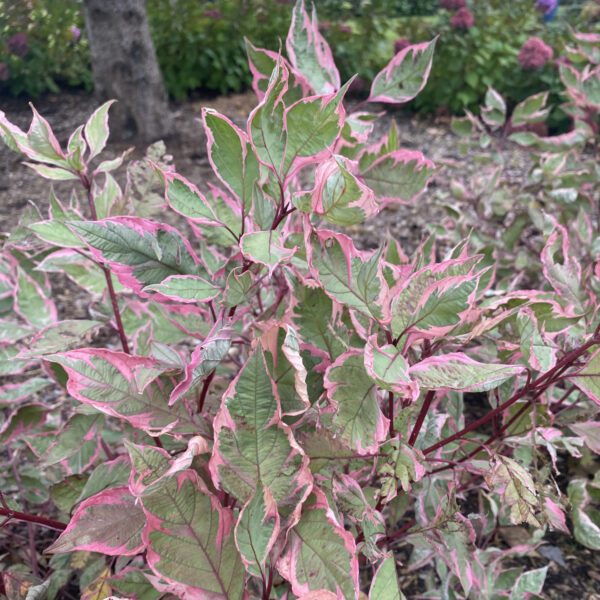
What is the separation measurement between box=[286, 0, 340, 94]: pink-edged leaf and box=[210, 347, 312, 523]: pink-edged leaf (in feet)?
1.69

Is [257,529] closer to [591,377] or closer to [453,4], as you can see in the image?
[591,377]

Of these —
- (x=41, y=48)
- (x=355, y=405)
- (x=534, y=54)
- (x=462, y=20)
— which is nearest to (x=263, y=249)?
(x=355, y=405)

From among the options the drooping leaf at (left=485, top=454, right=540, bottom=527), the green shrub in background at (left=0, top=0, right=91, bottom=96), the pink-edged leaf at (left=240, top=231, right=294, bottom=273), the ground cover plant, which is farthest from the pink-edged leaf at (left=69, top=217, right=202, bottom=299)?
the green shrub in background at (left=0, top=0, right=91, bottom=96)

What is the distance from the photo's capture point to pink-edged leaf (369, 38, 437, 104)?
103cm

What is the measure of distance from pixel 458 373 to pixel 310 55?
59 centimetres

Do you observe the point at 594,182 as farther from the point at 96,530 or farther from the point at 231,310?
the point at 96,530

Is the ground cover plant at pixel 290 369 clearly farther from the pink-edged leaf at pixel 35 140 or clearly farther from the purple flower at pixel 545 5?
the purple flower at pixel 545 5

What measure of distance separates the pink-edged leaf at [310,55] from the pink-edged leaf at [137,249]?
38 cm

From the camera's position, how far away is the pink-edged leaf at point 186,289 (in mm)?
716

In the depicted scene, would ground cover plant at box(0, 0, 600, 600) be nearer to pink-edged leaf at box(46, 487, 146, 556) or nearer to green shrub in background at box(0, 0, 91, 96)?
pink-edged leaf at box(46, 487, 146, 556)

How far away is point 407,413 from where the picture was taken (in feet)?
2.54

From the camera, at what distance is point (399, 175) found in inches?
40.4

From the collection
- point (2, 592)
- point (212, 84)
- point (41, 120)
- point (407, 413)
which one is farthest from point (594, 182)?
point (212, 84)

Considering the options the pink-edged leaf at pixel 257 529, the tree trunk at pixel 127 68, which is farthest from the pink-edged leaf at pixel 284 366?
the tree trunk at pixel 127 68
